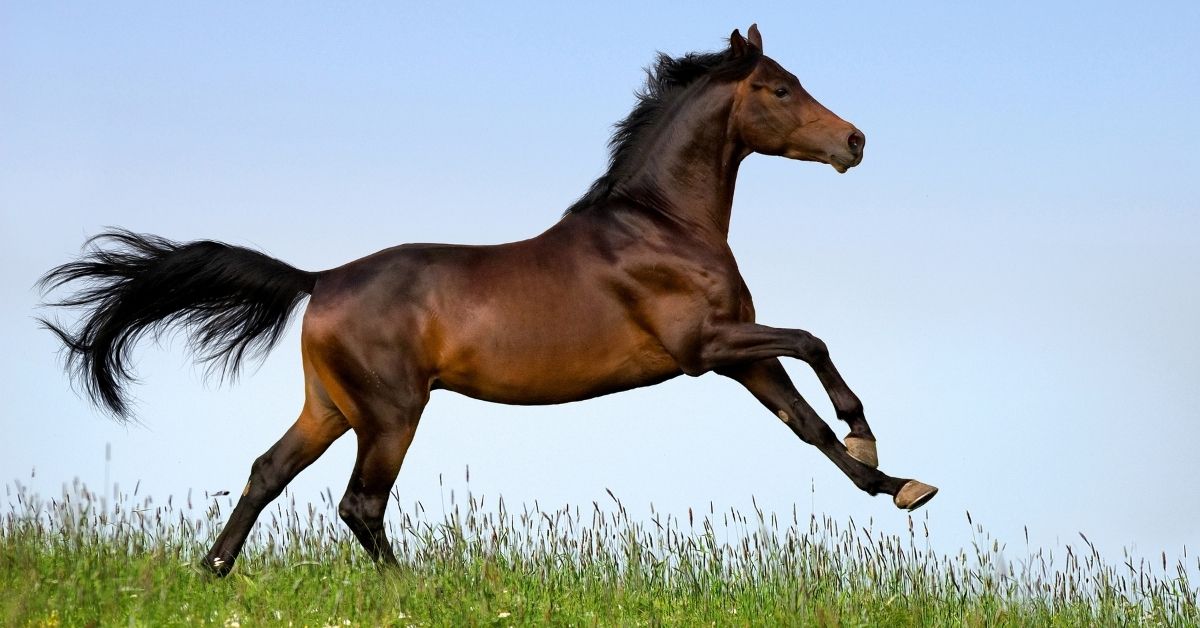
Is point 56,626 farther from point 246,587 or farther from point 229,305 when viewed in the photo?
point 229,305

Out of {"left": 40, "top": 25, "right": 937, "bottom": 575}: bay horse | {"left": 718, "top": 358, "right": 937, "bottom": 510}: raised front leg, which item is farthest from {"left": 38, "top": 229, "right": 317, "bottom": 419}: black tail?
{"left": 718, "top": 358, "right": 937, "bottom": 510}: raised front leg

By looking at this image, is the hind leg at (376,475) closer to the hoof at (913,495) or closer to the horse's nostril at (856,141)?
the hoof at (913,495)

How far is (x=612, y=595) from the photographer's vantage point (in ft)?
21.6

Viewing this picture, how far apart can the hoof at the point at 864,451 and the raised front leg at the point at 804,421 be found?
6cm

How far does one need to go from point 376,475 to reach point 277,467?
743 mm

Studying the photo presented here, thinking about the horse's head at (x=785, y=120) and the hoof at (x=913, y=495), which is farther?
the horse's head at (x=785, y=120)

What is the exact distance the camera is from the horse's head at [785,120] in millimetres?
7156

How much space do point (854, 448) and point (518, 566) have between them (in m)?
1.97

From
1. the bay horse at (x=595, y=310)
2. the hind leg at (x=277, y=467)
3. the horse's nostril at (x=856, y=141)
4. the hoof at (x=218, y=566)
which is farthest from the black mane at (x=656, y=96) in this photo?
the hoof at (x=218, y=566)

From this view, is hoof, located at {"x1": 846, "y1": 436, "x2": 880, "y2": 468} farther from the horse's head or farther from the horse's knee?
the horse's knee

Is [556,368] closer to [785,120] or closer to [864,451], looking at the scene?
[864,451]

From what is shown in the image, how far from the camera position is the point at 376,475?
22.7ft

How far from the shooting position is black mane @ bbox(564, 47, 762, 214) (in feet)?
23.8

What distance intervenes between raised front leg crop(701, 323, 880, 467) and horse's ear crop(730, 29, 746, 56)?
1.59 meters
